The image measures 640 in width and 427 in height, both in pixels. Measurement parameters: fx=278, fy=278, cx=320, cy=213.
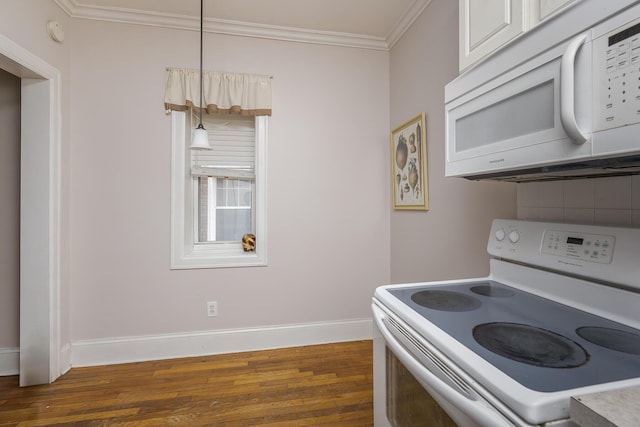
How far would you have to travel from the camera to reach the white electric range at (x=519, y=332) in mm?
537

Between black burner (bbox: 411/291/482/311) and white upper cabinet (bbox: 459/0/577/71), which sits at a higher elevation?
white upper cabinet (bbox: 459/0/577/71)

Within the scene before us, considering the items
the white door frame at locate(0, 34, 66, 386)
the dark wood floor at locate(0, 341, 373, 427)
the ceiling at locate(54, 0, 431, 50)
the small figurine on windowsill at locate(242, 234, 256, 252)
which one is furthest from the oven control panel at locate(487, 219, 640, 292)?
the white door frame at locate(0, 34, 66, 386)

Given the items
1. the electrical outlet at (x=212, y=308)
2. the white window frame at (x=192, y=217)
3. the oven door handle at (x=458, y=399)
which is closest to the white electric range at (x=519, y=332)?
the oven door handle at (x=458, y=399)

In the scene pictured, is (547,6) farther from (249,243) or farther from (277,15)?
(249,243)

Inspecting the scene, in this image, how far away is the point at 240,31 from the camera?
2240 millimetres

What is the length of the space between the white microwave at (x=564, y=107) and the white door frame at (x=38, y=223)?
8.04ft

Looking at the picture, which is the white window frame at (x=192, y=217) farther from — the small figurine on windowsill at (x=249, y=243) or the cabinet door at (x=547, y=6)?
the cabinet door at (x=547, y=6)

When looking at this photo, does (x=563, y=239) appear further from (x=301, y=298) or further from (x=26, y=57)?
(x=26, y=57)

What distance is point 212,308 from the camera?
2.23 meters

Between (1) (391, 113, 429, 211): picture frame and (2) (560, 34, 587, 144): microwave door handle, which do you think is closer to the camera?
(2) (560, 34, 587, 144): microwave door handle

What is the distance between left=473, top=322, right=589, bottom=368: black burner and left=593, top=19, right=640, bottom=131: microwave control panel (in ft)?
1.71

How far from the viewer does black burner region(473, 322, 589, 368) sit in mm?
614

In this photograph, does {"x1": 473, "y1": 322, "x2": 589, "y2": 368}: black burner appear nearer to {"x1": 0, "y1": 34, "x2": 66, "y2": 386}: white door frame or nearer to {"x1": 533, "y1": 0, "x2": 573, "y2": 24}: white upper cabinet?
{"x1": 533, "y1": 0, "x2": 573, "y2": 24}: white upper cabinet

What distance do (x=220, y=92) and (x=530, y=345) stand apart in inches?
94.5
